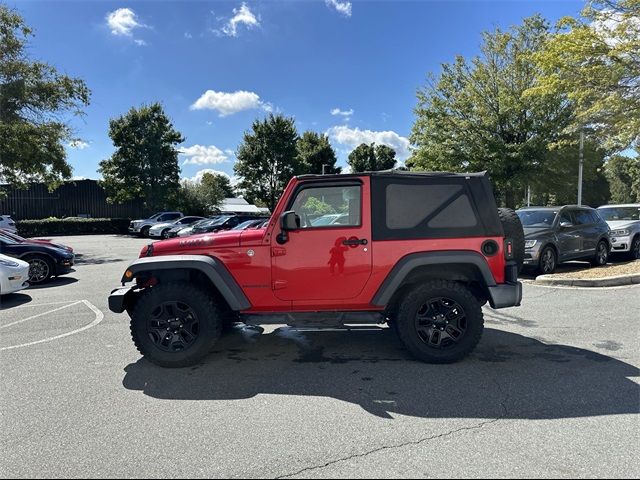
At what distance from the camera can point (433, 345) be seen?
457cm

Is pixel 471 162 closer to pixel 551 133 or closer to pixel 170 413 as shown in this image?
pixel 551 133

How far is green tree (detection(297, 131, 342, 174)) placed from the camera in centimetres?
4669

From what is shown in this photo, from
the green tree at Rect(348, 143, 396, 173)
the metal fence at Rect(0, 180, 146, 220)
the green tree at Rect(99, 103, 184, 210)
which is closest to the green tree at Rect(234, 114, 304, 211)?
the green tree at Rect(99, 103, 184, 210)

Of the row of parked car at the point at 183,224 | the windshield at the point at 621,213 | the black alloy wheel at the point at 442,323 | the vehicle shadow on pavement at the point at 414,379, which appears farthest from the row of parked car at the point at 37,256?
the windshield at the point at 621,213

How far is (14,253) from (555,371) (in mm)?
11288

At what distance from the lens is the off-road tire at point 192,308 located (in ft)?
14.8

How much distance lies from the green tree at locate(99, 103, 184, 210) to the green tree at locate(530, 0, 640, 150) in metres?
28.8

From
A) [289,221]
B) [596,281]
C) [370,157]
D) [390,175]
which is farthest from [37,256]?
[370,157]

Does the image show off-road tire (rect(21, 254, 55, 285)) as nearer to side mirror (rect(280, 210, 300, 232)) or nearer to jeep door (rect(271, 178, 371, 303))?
jeep door (rect(271, 178, 371, 303))

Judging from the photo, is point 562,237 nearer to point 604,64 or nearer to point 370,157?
point 604,64

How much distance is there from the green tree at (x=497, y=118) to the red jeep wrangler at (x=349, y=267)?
1624cm

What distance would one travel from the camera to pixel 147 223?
1199 inches

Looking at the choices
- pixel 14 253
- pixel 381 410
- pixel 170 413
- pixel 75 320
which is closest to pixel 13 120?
pixel 14 253

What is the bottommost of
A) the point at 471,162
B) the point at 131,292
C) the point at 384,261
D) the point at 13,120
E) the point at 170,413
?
the point at 170,413
